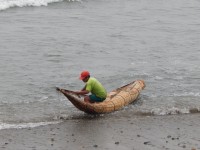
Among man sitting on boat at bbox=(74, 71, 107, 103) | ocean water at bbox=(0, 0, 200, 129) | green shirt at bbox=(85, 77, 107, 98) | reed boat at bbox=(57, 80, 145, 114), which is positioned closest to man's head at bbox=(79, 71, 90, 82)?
man sitting on boat at bbox=(74, 71, 107, 103)

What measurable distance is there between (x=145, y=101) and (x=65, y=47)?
23.9 feet

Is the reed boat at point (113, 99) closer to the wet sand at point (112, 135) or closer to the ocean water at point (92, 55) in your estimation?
the ocean water at point (92, 55)

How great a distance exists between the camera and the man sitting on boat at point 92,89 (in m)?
15.1

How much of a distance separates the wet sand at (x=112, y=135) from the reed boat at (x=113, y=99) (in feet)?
1.32

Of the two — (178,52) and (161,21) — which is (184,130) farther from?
(161,21)

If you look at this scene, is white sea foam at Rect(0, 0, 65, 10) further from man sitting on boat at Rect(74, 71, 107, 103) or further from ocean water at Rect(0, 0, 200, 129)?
man sitting on boat at Rect(74, 71, 107, 103)

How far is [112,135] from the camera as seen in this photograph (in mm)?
13461

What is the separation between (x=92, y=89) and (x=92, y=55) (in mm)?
7020

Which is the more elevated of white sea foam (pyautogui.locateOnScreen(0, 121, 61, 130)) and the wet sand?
white sea foam (pyautogui.locateOnScreen(0, 121, 61, 130))

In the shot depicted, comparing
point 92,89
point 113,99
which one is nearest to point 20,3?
point 113,99

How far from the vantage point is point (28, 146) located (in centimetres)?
1242

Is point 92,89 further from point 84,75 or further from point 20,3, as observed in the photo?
point 20,3

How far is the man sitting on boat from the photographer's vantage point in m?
15.1

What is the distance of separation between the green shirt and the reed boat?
12.0 inches
